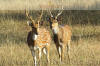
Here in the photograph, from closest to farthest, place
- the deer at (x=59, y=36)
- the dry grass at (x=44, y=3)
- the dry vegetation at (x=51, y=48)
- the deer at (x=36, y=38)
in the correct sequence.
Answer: the deer at (x=36, y=38) < the dry vegetation at (x=51, y=48) < the deer at (x=59, y=36) < the dry grass at (x=44, y=3)

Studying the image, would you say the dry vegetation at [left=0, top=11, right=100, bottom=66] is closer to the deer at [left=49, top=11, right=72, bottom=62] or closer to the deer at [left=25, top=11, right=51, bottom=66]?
the deer at [left=49, top=11, right=72, bottom=62]

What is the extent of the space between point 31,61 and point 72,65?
57.5 inches

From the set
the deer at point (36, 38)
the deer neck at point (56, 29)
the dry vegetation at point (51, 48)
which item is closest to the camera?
the deer at point (36, 38)

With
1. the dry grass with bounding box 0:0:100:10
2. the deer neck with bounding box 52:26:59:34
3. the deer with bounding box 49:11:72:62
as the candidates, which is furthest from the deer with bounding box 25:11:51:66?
the dry grass with bounding box 0:0:100:10

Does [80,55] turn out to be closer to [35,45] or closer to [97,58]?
[97,58]

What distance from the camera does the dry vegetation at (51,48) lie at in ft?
44.2

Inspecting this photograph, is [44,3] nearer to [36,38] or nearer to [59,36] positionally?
[59,36]

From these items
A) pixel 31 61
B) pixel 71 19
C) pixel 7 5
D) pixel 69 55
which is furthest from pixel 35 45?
pixel 7 5

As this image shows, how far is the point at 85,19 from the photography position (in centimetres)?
2405

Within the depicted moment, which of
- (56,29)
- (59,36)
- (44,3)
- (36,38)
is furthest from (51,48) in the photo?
(44,3)

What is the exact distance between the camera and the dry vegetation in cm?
1348

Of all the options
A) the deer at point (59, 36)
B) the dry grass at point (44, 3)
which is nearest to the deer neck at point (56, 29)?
the deer at point (59, 36)

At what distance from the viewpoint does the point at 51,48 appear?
53.2ft

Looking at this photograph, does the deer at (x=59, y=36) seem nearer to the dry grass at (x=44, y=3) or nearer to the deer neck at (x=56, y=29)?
the deer neck at (x=56, y=29)
